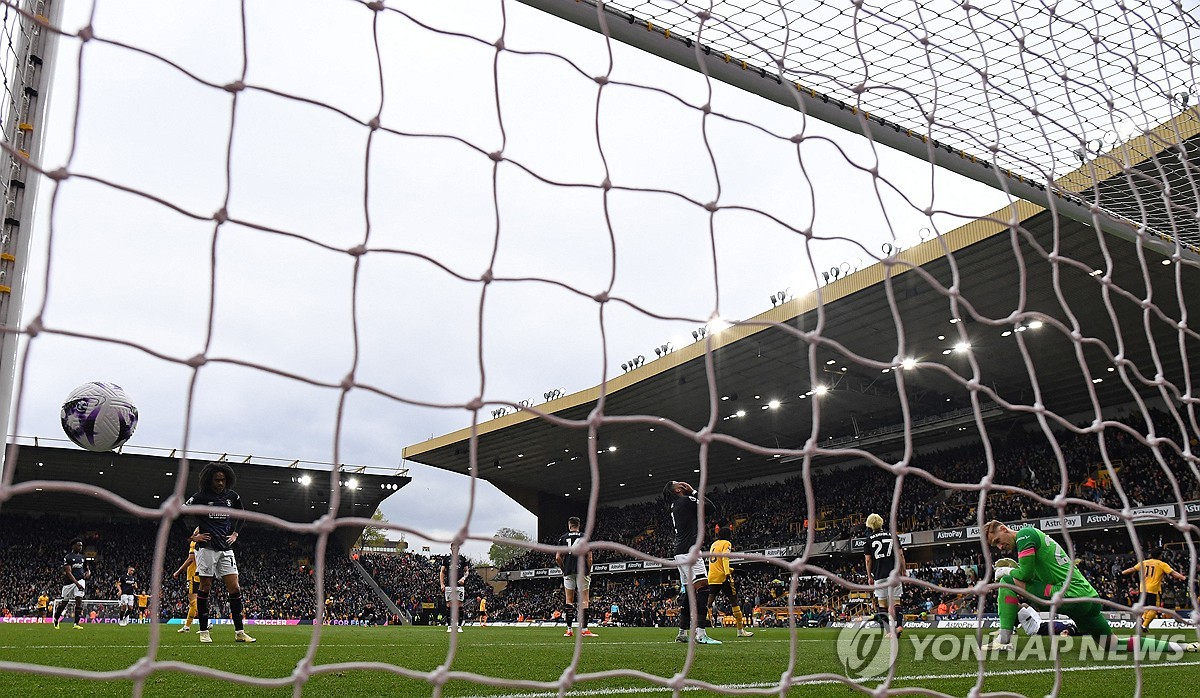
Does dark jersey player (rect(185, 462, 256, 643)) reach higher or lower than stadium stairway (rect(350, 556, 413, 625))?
higher

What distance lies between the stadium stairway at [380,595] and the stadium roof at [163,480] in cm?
299

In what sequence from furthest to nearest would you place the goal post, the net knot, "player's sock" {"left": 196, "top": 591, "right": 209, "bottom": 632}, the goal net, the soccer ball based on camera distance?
"player's sock" {"left": 196, "top": 591, "right": 209, "bottom": 632} < the soccer ball < the goal post < the goal net < the net knot

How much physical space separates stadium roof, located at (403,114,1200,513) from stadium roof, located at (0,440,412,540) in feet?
14.3

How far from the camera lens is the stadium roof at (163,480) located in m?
31.3

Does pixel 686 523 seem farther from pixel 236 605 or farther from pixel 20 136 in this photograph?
pixel 20 136

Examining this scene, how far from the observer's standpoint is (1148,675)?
16.5 ft

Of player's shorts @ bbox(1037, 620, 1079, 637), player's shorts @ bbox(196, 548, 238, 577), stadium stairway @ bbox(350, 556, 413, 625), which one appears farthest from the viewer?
stadium stairway @ bbox(350, 556, 413, 625)

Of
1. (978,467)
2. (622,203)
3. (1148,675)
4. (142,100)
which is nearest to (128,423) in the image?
(142,100)

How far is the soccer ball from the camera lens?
4.81 metres

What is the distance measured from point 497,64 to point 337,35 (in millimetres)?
774

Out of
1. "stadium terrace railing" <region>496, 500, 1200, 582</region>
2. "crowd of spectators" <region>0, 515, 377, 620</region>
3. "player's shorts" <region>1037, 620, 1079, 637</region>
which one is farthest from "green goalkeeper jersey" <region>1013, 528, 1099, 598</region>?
"crowd of spectators" <region>0, 515, 377, 620</region>

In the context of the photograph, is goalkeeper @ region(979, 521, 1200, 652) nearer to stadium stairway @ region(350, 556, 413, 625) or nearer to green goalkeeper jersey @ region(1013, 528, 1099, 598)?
green goalkeeper jersey @ region(1013, 528, 1099, 598)

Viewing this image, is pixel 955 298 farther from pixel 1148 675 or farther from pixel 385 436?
pixel 385 436

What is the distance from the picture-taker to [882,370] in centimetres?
1269
